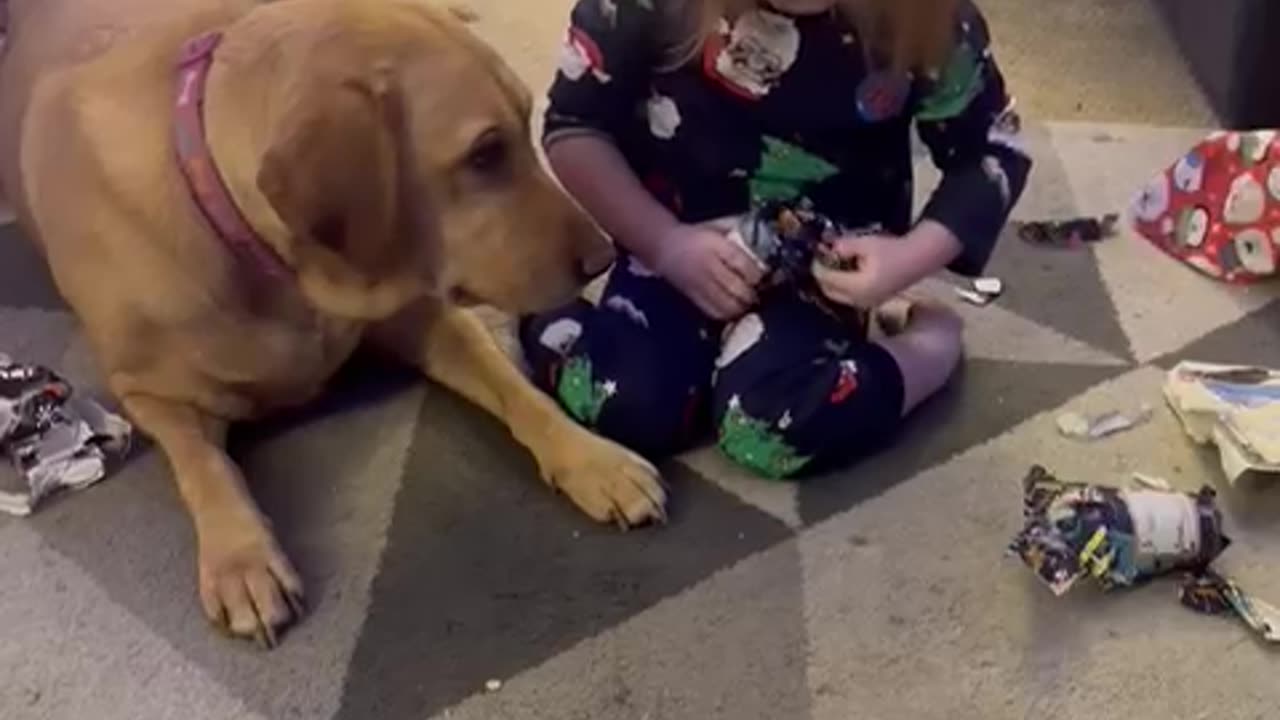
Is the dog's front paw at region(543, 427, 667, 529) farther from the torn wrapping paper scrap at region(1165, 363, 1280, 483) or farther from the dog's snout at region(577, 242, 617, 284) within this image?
the torn wrapping paper scrap at region(1165, 363, 1280, 483)

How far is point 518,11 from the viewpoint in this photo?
6.96ft

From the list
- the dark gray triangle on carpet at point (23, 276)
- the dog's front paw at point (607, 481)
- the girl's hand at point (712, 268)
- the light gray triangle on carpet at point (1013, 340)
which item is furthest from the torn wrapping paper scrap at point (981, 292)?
the dark gray triangle on carpet at point (23, 276)

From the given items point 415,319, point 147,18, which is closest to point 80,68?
point 147,18

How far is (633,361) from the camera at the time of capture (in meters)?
1.40

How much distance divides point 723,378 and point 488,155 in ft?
0.94

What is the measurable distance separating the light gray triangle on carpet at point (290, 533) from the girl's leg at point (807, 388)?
26 cm

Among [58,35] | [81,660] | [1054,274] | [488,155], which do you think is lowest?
[1054,274]

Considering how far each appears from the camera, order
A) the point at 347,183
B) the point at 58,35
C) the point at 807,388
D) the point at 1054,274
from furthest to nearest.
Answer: the point at 1054,274 → the point at 58,35 → the point at 807,388 → the point at 347,183

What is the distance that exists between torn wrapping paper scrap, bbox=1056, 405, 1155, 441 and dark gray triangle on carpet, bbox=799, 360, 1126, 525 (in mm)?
→ 26

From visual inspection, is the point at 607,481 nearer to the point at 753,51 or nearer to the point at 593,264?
the point at 593,264

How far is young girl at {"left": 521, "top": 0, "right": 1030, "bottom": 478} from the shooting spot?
1.38 meters

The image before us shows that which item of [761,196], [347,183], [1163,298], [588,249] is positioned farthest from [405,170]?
[1163,298]

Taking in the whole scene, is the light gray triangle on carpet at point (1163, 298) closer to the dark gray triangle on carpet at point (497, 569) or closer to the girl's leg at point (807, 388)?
the girl's leg at point (807, 388)

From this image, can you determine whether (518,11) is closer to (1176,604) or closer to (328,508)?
(328,508)
